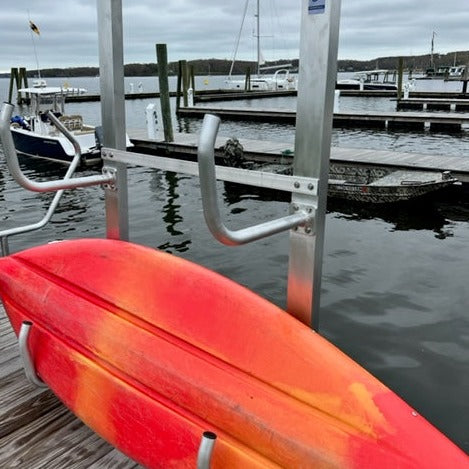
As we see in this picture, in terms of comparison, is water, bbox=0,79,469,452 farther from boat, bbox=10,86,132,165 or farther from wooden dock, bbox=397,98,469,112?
wooden dock, bbox=397,98,469,112

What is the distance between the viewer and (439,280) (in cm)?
656

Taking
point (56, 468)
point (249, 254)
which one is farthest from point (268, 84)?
point (56, 468)

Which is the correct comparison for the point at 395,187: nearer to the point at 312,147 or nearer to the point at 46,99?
the point at 312,147

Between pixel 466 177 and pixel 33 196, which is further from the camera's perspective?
pixel 33 196

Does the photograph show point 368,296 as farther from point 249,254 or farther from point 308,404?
point 308,404

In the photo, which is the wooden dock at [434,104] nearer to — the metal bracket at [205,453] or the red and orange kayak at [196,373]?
the red and orange kayak at [196,373]

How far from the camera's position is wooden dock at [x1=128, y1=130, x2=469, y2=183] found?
10.7 metres

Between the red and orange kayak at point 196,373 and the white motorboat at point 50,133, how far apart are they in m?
12.2

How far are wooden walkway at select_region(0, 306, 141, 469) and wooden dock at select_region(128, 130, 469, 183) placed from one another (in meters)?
9.64

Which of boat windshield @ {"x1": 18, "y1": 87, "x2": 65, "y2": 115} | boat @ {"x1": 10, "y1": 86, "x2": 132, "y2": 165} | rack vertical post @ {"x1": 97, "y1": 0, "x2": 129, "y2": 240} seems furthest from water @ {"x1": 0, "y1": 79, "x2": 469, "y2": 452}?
boat windshield @ {"x1": 18, "y1": 87, "x2": 65, "y2": 115}

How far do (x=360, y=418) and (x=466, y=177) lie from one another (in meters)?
9.74

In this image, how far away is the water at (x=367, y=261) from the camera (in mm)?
4742

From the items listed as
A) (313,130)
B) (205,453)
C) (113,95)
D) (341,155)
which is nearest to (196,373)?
(205,453)

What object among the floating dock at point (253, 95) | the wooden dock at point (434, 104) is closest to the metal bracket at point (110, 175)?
the wooden dock at point (434, 104)
